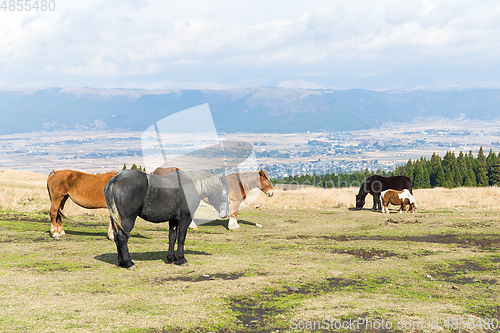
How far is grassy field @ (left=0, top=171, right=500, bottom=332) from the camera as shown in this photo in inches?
278

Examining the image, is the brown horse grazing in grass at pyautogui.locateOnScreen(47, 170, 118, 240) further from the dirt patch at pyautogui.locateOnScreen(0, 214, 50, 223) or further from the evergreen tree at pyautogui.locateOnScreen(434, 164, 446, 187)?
the evergreen tree at pyautogui.locateOnScreen(434, 164, 446, 187)

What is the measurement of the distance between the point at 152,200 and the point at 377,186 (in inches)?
815

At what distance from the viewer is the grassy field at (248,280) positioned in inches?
278

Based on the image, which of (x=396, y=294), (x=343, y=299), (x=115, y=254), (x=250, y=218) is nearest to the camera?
(x=343, y=299)

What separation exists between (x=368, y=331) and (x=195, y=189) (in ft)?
17.8

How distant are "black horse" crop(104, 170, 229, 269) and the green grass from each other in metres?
0.79

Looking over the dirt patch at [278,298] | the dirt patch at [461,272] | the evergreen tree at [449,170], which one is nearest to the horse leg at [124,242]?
the dirt patch at [278,298]

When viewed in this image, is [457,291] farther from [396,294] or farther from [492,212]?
[492,212]

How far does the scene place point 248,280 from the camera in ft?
31.6

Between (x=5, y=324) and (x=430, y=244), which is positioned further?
(x=430, y=244)

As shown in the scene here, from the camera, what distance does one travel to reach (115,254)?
38.5 ft

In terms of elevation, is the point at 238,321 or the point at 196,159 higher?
the point at 196,159

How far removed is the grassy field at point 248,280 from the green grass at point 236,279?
0.10 feet

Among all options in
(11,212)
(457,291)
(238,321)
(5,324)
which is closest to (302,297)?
(238,321)
